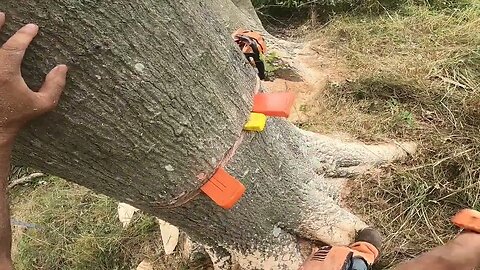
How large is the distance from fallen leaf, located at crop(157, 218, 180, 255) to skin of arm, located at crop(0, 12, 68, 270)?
141 centimetres

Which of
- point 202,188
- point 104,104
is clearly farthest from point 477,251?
point 104,104

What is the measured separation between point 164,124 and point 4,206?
40 centimetres

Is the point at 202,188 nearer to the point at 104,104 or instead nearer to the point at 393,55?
the point at 104,104

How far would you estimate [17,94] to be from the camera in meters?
1.15

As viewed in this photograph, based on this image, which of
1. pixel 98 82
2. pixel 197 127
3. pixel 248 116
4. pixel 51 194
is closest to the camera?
pixel 98 82

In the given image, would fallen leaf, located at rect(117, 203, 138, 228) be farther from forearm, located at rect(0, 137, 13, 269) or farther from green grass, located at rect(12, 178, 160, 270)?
forearm, located at rect(0, 137, 13, 269)

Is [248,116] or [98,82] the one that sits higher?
[98,82]

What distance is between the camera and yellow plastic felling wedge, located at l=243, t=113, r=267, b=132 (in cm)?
175

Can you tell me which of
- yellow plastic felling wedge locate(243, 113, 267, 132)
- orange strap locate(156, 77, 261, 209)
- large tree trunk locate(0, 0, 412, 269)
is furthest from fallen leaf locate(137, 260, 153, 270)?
yellow plastic felling wedge locate(243, 113, 267, 132)

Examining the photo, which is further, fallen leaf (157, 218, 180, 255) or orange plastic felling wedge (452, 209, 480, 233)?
fallen leaf (157, 218, 180, 255)

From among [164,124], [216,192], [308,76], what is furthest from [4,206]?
[308,76]

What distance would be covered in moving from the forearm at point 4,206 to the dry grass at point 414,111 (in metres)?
1.54

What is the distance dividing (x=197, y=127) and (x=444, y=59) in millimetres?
1893

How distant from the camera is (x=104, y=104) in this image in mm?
1344
